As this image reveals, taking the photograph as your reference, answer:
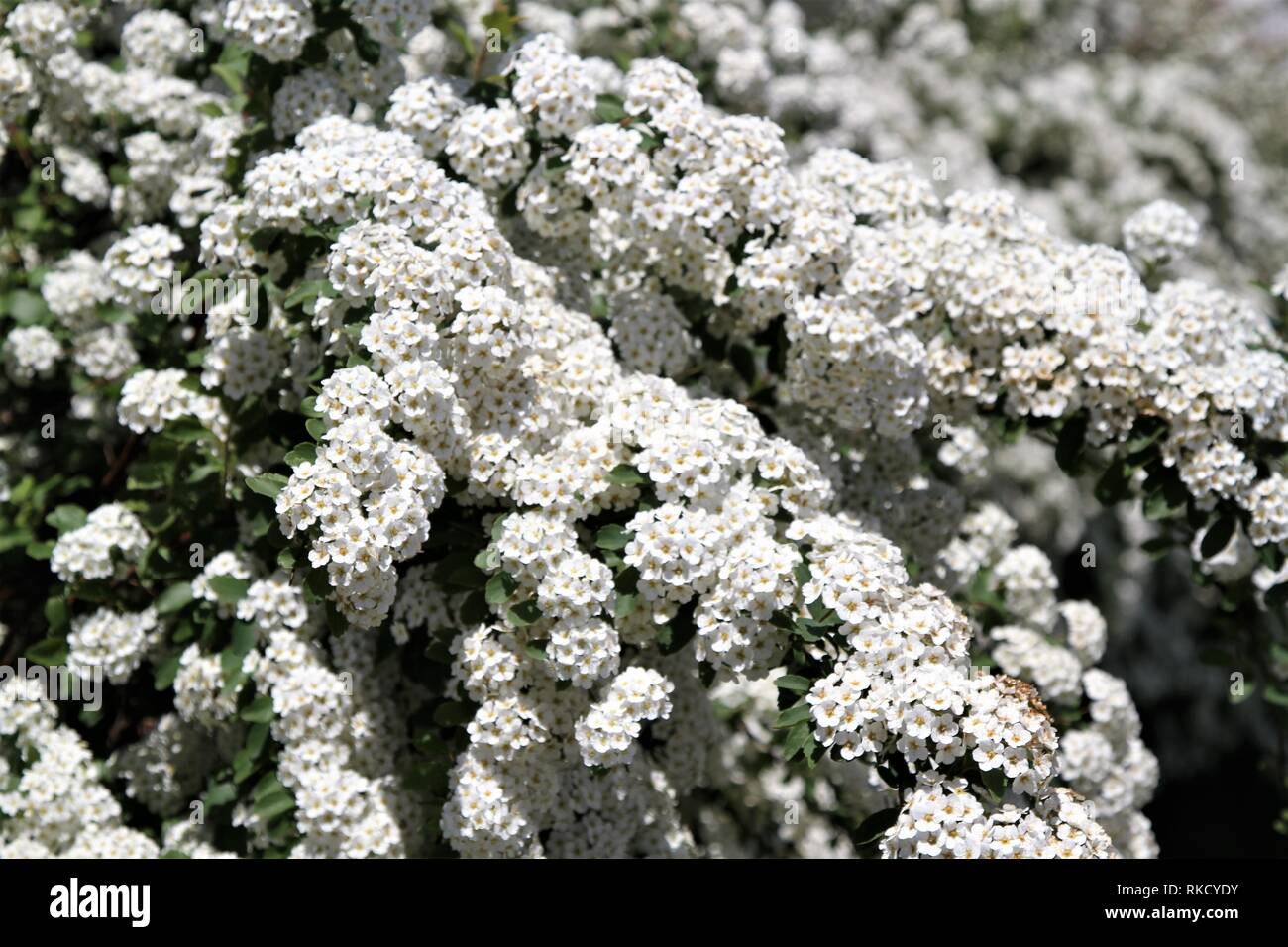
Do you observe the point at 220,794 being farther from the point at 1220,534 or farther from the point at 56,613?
the point at 1220,534

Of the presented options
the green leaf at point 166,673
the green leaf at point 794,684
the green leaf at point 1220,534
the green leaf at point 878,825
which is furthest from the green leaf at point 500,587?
the green leaf at point 1220,534

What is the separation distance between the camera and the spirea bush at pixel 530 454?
3.28 m

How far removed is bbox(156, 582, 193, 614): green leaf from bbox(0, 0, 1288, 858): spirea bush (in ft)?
0.03

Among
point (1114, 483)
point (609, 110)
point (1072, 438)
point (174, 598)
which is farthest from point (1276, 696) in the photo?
point (174, 598)

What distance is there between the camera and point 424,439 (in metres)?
3.38

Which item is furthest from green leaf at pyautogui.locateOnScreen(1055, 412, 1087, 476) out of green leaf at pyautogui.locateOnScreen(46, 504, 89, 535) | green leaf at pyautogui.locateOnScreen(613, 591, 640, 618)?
green leaf at pyautogui.locateOnScreen(46, 504, 89, 535)

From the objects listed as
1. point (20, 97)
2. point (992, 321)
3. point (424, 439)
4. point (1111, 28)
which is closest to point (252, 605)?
point (424, 439)

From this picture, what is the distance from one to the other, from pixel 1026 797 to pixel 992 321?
1419 mm

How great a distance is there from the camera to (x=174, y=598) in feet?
12.7

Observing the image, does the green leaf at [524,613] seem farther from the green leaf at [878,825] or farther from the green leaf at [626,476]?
the green leaf at [878,825]

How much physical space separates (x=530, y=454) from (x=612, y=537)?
1.05ft

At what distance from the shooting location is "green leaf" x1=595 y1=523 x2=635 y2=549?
132 inches

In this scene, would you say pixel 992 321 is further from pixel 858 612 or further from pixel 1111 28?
pixel 1111 28

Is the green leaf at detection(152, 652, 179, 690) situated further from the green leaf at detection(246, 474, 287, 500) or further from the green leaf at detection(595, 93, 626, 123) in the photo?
the green leaf at detection(595, 93, 626, 123)
